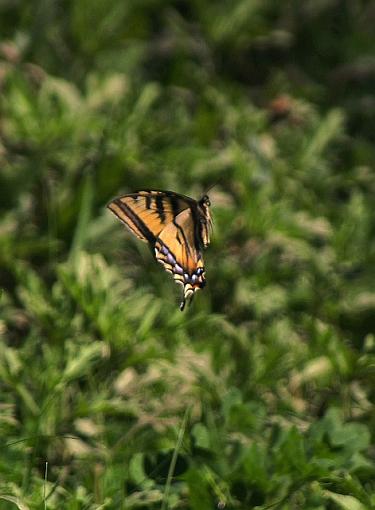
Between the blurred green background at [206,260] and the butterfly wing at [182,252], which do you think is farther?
the butterfly wing at [182,252]

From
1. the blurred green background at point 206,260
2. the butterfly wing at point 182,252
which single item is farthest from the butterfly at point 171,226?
the blurred green background at point 206,260

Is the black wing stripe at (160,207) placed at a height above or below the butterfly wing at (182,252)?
above

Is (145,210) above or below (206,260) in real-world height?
above

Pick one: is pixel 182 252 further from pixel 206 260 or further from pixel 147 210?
pixel 206 260

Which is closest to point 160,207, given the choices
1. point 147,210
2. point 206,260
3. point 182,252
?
point 147,210

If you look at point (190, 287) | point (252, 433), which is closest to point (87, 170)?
point (190, 287)

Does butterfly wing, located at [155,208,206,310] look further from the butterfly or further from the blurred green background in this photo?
the blurred green background

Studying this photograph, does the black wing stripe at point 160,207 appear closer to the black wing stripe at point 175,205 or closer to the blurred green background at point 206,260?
the black wing stripe at point 175,205

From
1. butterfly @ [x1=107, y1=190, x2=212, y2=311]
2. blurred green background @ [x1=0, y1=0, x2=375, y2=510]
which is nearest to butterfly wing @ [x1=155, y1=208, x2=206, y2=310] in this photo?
butterfly @ [x1=107, y1=190, x2=212, y2=311]
